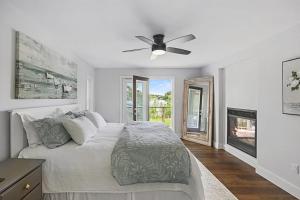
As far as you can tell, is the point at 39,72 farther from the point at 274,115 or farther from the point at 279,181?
the point at 279,181

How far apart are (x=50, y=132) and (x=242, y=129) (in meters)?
3.78

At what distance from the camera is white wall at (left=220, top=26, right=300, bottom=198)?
2756 mm

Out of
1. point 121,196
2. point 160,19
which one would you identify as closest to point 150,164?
point 121,196

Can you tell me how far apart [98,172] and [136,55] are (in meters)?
3.07

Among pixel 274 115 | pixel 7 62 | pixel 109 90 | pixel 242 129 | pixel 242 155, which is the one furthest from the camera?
pixel 109 90

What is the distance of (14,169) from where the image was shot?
69.6 inches

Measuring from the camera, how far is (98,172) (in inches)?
82.0

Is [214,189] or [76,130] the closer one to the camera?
[76,130]

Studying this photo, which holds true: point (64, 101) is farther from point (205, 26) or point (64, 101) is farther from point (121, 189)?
point (205, 26)

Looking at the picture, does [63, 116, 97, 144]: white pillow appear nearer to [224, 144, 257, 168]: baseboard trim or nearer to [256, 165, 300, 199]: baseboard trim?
[256, 165, 300, 199]: baseboard trim

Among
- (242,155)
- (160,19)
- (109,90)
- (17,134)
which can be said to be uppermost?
(160,19)

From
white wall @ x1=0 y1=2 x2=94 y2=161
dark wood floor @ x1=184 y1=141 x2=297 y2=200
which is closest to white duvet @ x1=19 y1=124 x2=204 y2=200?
white wall @ x1=0 y1=2 x2=94 y2=161

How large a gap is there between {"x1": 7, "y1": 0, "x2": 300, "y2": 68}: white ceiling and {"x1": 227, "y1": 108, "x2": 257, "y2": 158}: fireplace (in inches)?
57.5

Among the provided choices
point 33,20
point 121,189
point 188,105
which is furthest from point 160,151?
point 188,105
